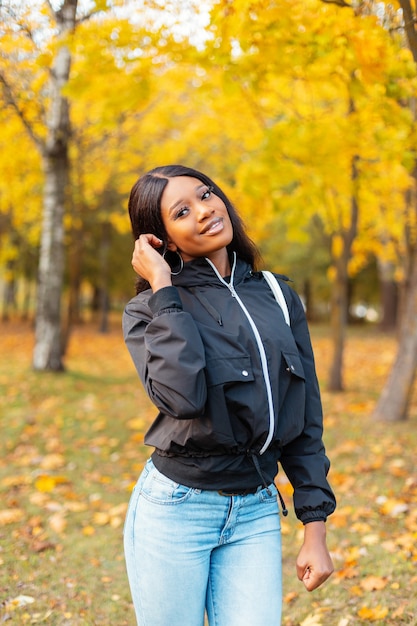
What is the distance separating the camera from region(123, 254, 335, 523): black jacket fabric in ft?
5.94

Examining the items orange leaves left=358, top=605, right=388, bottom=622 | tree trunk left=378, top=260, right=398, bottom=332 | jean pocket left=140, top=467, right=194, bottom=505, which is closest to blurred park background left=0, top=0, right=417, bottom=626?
orange leaves left=358, top=605, right=388, bottom=622

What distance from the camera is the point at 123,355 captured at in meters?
15.9

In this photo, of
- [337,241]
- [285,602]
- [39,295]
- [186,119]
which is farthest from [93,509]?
[186,119]

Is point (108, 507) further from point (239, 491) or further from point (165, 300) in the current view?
point (165, 300)

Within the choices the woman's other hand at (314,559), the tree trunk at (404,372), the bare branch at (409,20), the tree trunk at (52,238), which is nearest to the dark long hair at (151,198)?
the woman's other hand at (314,559)

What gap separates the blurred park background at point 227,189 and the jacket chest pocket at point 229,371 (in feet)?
7.16

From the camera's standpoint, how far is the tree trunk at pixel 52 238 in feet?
30.8

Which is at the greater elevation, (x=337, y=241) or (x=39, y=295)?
(x=337, y=241)

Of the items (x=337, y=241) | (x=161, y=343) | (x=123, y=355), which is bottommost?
(x=123, y=355)

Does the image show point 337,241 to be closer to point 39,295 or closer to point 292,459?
point 39,295

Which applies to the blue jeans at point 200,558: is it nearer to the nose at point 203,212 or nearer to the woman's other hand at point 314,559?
the woman's other hand at point 314,559

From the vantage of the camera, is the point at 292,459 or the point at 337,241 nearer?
the point at 292,459

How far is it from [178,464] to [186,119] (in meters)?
12.6

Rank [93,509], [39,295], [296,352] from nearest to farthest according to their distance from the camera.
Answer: [296,352], [93,509], [39,295]
